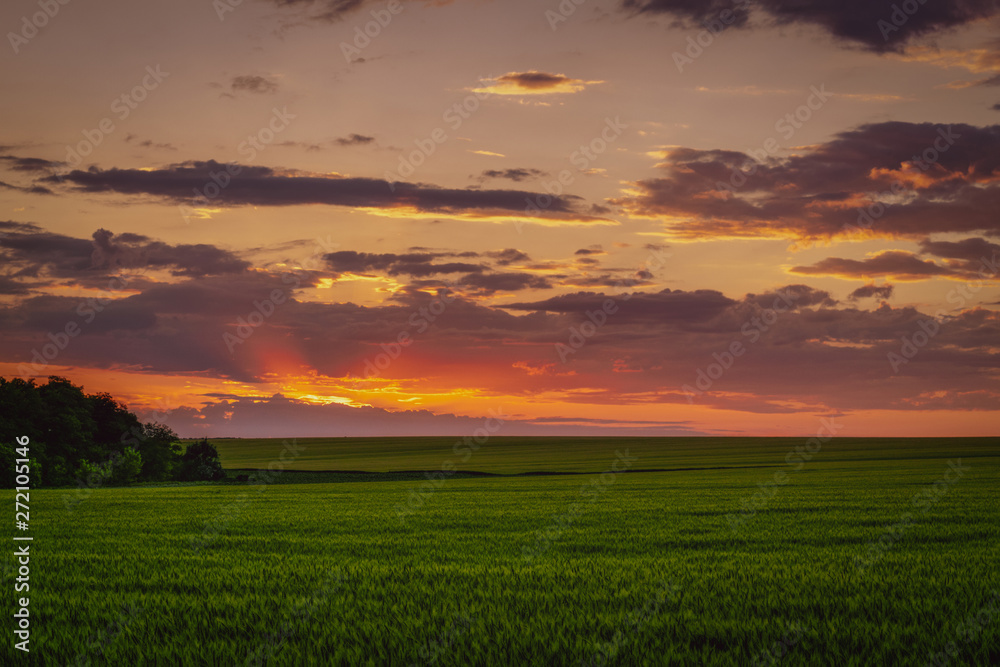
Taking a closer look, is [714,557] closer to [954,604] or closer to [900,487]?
[954,604]

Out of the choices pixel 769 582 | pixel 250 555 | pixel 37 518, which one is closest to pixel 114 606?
pixel 250 555

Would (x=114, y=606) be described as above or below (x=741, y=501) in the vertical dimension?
above

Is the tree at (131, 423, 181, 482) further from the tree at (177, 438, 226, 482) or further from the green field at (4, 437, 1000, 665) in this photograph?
the green field at (4, 437, 1000, 665)

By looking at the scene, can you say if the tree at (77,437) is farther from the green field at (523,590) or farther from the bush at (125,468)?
the green field at (523,590)

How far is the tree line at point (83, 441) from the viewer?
221ft

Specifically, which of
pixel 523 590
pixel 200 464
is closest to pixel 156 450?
pixel 200 464

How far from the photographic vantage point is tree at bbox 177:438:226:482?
271 ft

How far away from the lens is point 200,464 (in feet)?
276

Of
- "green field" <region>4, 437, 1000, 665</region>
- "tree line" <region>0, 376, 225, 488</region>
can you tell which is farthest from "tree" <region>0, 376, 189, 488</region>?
"green field" <region>4, 437, 1000, 665</region>

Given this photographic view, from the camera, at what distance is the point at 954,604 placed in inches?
384

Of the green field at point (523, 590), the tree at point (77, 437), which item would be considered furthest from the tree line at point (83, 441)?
the green field at point (523, 590)

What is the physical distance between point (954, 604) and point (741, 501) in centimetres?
2324

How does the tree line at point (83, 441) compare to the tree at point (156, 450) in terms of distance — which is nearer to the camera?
the tree line at point (83, 441)

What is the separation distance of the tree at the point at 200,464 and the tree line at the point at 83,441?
0.11 metres
